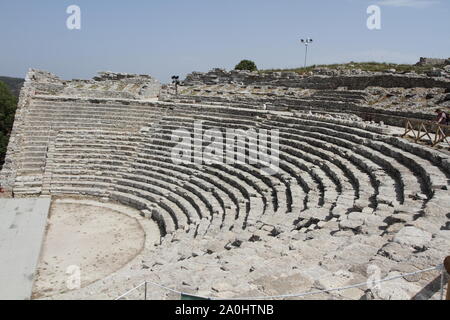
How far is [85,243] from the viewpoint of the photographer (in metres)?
11.9

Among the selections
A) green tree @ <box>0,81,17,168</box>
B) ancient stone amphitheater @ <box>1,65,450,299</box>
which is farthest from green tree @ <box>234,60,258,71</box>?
green tree @ <box>0,81,17,168</box>

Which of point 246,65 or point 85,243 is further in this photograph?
point 246,65

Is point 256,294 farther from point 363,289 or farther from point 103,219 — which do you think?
point 103,219

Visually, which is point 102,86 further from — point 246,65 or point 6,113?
point 246,65

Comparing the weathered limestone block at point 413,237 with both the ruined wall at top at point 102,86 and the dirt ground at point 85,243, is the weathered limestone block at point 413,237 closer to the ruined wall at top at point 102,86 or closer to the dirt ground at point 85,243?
the dirt ground at point 85,243

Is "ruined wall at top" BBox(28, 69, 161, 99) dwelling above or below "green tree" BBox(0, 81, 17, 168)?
above

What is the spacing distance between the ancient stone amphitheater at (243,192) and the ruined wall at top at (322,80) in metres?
0.11

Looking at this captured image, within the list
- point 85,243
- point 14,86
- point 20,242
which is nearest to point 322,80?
point 85,243

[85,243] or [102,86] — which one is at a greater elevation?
[102,86]

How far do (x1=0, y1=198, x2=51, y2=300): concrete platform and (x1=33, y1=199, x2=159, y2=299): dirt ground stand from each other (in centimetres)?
28

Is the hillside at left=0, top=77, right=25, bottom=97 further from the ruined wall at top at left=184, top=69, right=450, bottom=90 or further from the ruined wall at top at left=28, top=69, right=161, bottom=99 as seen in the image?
the ruined wall at top at left=184, top=69, right=450, bottom=90

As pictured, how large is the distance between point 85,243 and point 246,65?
3588 cm

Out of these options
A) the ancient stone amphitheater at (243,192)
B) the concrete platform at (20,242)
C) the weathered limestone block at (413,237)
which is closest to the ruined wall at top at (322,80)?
the ancient stone amphitheater at (243,192)

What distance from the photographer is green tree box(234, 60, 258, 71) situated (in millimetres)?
44406
